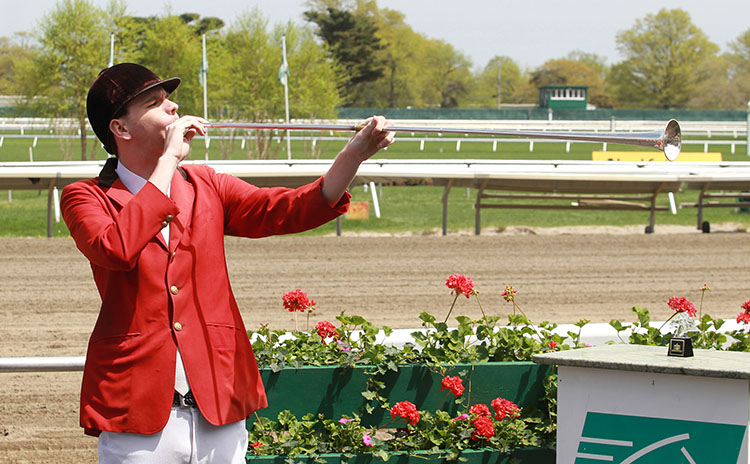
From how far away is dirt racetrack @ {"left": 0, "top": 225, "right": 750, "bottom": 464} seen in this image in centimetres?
518

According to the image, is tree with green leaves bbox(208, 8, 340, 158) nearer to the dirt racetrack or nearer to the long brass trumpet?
the dirt racetrack

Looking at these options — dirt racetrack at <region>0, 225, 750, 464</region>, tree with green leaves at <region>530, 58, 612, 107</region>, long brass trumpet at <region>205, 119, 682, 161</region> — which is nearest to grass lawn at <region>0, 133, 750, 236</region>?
dirt racetrack at <region>0, 225, 750, 464</region>

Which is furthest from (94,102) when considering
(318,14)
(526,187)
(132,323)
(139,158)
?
(318,14)

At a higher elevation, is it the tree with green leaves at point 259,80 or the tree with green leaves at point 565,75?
the tree with green leaves at point 565,75

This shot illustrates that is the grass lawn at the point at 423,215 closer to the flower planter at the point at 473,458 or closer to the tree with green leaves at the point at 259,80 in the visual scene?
the tree with green leaves at the point at 259,80

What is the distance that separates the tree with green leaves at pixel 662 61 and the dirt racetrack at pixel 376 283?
170ft

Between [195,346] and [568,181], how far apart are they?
12695mm

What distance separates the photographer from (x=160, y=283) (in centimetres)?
206

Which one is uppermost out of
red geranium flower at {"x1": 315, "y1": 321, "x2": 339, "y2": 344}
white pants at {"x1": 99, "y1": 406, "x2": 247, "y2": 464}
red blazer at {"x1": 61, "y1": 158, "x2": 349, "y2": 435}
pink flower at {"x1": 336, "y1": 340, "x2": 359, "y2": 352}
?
red blazer at {"x1": 61, "y1": 158, "x2": 349, "y2": 435}

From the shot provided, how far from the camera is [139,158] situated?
2.18 m

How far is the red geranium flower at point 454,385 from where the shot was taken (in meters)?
3.16

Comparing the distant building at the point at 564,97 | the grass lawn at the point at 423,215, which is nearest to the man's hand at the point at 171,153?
the grass lawn at the point at 423,215

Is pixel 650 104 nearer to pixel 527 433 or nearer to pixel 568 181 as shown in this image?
pixel 568 181

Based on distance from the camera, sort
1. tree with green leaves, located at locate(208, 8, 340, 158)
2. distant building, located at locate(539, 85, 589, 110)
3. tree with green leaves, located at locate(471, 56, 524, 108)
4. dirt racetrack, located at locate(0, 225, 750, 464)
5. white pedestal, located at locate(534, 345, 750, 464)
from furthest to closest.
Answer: tree with green leaves, located at locate(471, 56, 524, 108) < distant building, located at locate(539, 85, 589, 110) < tree with green leaves, located at locate(208, 8, 340, 158) < dirt racetrack, located at locate(0, 225, 750, 464) < white pedestal, located at locate(534, 345, 750, 464)
